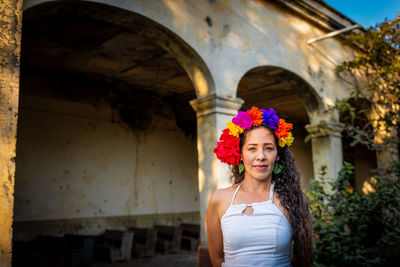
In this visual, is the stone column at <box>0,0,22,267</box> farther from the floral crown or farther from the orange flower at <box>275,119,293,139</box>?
the orange flower at <box>275,119,293,139</box>

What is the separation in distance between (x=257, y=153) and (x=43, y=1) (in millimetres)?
2824

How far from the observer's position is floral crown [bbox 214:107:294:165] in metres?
1.98

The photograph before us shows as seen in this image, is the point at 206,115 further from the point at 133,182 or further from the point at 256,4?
the point at 133,182

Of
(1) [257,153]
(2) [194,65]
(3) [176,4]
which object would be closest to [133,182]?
(2) [194,65]

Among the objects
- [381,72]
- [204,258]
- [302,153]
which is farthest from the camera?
[302,153]

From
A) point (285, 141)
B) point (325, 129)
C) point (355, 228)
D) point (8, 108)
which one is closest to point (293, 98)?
point (325, 129)

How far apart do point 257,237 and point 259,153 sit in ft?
1.37

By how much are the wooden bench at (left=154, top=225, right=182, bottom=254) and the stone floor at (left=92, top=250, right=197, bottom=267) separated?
15cm

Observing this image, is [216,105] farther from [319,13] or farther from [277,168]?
[319,13]

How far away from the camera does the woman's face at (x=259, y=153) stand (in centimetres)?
191

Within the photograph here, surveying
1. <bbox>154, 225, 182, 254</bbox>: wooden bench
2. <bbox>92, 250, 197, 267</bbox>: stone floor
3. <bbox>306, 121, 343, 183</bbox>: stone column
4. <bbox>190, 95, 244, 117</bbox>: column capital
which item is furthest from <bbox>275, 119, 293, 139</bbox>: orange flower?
<bbox>154, 225, 182, 254</bbox>: wooden bench

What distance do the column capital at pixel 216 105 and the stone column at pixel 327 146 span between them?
8.47 ft

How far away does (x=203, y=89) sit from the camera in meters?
5.17

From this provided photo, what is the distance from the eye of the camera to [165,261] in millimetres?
7016
